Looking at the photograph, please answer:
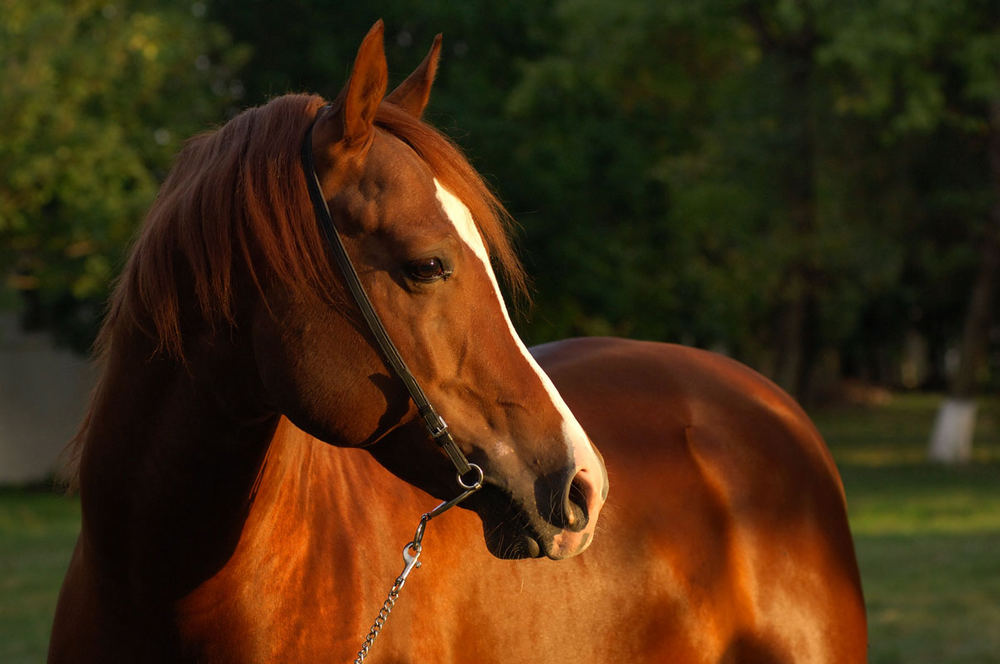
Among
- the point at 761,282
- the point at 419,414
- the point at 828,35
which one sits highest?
the point at 419,414

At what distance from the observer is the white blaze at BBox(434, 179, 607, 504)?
6.49 feet

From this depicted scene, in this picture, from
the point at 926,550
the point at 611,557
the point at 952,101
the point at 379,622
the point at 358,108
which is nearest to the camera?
the point at 358,108

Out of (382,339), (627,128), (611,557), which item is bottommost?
(627,128)

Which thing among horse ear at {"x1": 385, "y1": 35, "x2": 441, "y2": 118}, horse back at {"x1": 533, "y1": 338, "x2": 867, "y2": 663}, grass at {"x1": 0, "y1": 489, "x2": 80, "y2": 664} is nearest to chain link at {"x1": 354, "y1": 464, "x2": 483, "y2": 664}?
horse back at {"x1": 533, "y1": 338, "x2": 867, "y2": 663}

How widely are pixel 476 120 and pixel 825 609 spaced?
1490 centimetres

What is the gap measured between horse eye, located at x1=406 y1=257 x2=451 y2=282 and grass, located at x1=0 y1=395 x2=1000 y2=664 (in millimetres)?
1048

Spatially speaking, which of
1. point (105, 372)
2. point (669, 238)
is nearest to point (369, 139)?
point (105, 372)

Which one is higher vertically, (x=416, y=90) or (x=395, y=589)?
(x=416, y=90)

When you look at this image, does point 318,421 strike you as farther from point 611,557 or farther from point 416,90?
point 611,557

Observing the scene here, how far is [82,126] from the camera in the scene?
12781mm

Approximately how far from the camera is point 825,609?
3254 mm

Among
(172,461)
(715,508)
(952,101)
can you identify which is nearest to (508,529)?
(172,461)

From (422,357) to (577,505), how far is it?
14.8 inches

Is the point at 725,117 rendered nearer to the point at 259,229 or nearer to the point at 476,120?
the point at 476,120
